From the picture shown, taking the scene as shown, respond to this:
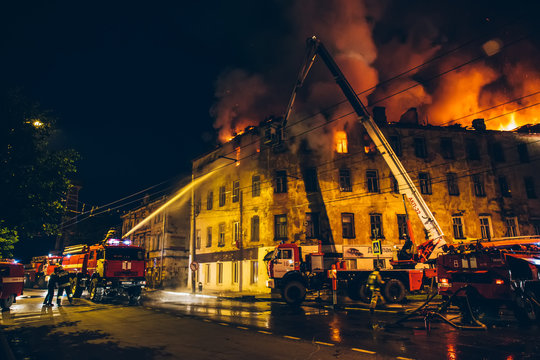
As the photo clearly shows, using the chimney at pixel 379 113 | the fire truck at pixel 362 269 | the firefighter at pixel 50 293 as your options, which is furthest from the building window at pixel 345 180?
the firefighter at pixel 50 293

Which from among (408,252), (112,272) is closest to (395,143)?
(408,252)

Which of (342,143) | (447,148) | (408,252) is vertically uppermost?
(342,143)

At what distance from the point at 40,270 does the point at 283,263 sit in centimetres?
2865

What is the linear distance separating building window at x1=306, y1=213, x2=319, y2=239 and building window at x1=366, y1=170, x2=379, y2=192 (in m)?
4.99

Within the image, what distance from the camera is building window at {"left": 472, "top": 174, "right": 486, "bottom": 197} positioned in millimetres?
27456

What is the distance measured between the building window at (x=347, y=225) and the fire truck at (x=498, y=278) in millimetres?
13394

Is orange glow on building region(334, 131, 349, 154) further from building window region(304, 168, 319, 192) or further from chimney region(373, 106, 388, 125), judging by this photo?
chimney region(373, 106, 388, 125)

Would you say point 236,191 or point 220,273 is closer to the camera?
point 236,191

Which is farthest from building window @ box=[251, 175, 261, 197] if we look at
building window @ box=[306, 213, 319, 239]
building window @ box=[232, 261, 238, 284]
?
building window @ box=[232, 261, 238, 284]

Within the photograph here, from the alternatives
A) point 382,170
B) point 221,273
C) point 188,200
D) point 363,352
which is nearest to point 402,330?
point 363,352

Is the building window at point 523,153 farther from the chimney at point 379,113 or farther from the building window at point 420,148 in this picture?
the chimney at point 379,113

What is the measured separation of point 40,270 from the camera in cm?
3244

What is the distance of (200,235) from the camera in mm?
33219

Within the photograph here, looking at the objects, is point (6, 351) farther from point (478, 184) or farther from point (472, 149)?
point (472, 149)
